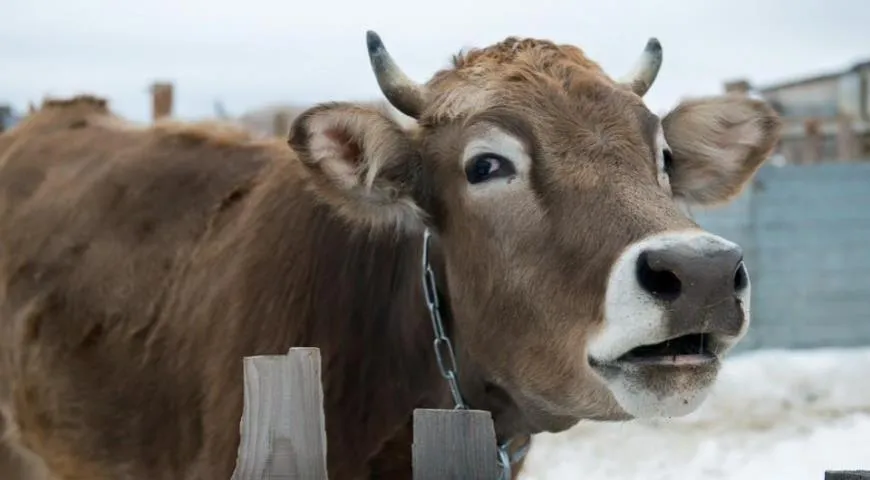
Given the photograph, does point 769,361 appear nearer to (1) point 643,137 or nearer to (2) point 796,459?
(2) point 796,459

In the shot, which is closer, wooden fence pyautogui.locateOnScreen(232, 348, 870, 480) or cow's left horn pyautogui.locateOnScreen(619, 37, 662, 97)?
wooden fence pyautogui.locateOnScreen(232, 348, 870, 480)

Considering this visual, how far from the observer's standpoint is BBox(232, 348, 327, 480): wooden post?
82.5 inches

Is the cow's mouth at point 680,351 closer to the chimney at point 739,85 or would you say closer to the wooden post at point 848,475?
the wooden post at point 848,475

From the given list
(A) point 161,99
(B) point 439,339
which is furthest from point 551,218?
(A) point 161,99

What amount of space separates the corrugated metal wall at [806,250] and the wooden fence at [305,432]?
810 cm

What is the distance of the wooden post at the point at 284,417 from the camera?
2096 mm

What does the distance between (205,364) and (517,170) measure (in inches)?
55.6

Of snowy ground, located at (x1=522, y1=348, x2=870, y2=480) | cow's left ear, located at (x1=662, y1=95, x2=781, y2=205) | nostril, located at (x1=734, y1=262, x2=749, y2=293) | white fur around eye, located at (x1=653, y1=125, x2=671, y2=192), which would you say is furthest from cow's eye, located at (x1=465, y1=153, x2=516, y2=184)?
snowy ground, located at (x1=522, y1=348, x2=870, y2=480)

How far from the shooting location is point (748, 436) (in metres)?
7.46

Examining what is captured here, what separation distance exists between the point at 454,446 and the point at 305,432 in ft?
0.93

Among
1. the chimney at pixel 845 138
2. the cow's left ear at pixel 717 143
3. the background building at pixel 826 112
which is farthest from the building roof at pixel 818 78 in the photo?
the cow's left ear at pixel 717 143

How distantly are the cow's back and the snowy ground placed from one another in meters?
3.32

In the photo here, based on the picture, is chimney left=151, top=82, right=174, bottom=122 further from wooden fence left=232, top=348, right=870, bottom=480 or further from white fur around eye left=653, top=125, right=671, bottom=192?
wooden fence left=232, top=348, right=870, bottom=480

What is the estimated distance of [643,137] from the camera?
3053 millimetres
